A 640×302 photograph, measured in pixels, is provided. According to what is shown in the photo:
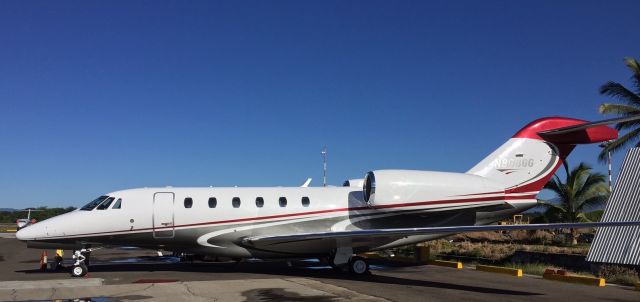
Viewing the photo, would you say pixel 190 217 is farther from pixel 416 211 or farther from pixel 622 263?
pixel 622 263

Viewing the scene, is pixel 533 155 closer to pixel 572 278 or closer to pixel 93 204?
pixel 572 278

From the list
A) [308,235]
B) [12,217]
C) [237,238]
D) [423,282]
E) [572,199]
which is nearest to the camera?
[423,282]

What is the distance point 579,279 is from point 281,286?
323 inches

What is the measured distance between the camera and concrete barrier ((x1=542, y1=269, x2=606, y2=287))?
14.1 m

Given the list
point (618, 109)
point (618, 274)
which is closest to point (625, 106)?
point (618, 109)

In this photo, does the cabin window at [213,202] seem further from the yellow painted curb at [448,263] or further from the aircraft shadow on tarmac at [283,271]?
the yellow painted curb at [448,263]

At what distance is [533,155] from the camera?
1752 cm

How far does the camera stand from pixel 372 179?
16.7 meters

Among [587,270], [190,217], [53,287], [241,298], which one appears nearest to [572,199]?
[587,270]

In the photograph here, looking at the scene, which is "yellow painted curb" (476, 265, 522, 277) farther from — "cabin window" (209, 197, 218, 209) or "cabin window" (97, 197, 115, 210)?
"cabin window" (97, 197, 115, 210)

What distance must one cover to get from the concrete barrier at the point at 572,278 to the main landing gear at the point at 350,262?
5.30m

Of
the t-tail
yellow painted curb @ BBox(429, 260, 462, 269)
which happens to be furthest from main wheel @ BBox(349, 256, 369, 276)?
the t-tail

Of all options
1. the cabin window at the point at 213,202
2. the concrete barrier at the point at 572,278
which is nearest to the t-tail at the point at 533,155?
the concrete barrier at the point at 572,278

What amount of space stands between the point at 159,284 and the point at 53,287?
2.49 m
